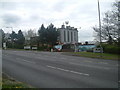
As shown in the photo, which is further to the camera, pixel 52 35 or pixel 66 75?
pixel 52 35

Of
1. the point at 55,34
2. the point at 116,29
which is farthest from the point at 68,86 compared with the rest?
the point at 55,34

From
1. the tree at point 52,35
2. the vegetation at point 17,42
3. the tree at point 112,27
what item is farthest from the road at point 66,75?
the vegetation at point 17,42

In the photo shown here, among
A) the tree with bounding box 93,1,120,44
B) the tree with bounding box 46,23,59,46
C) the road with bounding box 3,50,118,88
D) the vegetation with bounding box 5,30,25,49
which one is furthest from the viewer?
the vegetation with bounding box 5,30,25,49

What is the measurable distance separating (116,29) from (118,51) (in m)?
4.32

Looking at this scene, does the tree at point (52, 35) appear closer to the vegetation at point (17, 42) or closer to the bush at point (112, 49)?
the vegetation at point (17, 42)

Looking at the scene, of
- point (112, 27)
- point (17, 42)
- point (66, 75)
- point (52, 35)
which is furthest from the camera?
point (17, 42)

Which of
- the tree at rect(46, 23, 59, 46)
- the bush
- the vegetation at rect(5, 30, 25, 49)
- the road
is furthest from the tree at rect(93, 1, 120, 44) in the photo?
the vegetation at rect(5, 30, 25, 49)

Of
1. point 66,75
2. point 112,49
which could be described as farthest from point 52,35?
point 66,75

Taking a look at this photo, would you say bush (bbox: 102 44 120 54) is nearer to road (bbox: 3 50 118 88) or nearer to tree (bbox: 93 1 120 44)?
tree (bbox: 93 1 120 44)

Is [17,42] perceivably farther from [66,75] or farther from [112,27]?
[66,75]

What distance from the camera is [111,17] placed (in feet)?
91.3

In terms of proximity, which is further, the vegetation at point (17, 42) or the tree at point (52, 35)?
the vegetation at point (17, 42)

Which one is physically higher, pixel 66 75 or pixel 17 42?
pixel 17 42

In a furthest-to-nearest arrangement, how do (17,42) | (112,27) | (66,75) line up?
1. (17,42)
2. (112,27)
3. (66,75)
